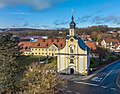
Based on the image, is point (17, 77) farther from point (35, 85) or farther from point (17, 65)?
point (35, 85)

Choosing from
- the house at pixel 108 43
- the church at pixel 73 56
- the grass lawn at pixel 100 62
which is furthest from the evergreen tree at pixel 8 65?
the house at pixel 108 43

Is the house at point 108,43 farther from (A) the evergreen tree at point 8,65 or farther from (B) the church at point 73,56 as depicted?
(A) the evergreen tree at point 8,65

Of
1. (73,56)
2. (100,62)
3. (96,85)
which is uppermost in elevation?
(73,56)

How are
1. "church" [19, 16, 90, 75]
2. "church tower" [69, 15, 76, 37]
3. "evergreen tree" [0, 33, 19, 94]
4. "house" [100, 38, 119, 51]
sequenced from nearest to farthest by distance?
"evergreen tree" [0, 33, 19, 94] < "church" [19, 16, 90, 75] < "church tower" [69, 15, 76, 37] < "house" [100, 38, 119, 51]

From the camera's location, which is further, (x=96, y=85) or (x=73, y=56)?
(x=73, y=56)

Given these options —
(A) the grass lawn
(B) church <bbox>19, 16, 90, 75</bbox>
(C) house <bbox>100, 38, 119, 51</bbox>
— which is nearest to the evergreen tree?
(B) church <bbox>19, 16, 90, 75</bbox>

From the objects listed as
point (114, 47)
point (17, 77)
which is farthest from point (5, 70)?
point (114, 47)

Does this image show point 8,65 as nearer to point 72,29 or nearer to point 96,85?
point 96,85

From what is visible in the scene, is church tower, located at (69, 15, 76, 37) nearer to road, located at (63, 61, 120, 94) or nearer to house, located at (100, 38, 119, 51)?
road, located at (63, 61, 120, 94)

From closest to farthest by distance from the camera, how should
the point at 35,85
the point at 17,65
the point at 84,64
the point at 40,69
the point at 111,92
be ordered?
1. the point at 35,85
2. the point at 40,69
3. the point at 17,65
4. the point at 111,92
5. the point at 84,64

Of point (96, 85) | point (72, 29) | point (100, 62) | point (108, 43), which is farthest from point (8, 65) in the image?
point (108, 43)

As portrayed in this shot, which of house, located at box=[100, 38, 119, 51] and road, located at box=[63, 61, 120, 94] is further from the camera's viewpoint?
house, located at box=[100, 38, 119, 51]
